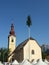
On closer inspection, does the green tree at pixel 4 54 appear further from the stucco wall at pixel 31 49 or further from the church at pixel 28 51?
the stucco wall at pixel 31 49

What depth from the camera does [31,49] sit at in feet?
225

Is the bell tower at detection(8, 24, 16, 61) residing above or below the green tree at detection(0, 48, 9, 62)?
above

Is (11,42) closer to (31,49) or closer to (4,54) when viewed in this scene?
(4,54)

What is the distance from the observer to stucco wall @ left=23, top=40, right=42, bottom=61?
67275mm

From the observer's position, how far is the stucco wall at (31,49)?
67.3 m

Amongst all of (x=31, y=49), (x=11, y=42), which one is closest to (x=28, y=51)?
(x=31, y=49)

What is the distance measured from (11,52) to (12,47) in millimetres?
1917

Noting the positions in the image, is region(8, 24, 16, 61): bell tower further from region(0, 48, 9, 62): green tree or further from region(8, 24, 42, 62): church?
region(8, 24, 42, 62): church

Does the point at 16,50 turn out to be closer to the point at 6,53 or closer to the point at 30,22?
the point at 6,53

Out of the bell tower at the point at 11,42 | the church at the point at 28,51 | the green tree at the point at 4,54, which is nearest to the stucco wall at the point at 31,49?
the church at the point at 28,51

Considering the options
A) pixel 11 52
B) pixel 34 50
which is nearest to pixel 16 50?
pixel 11 52

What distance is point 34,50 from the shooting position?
226ft

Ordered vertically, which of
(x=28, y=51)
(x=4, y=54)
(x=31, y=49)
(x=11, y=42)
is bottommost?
(x=4, y=54)

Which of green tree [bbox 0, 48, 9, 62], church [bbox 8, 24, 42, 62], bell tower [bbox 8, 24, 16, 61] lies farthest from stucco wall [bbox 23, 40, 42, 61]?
green tree [bbox 0, 48, 9, 62]
